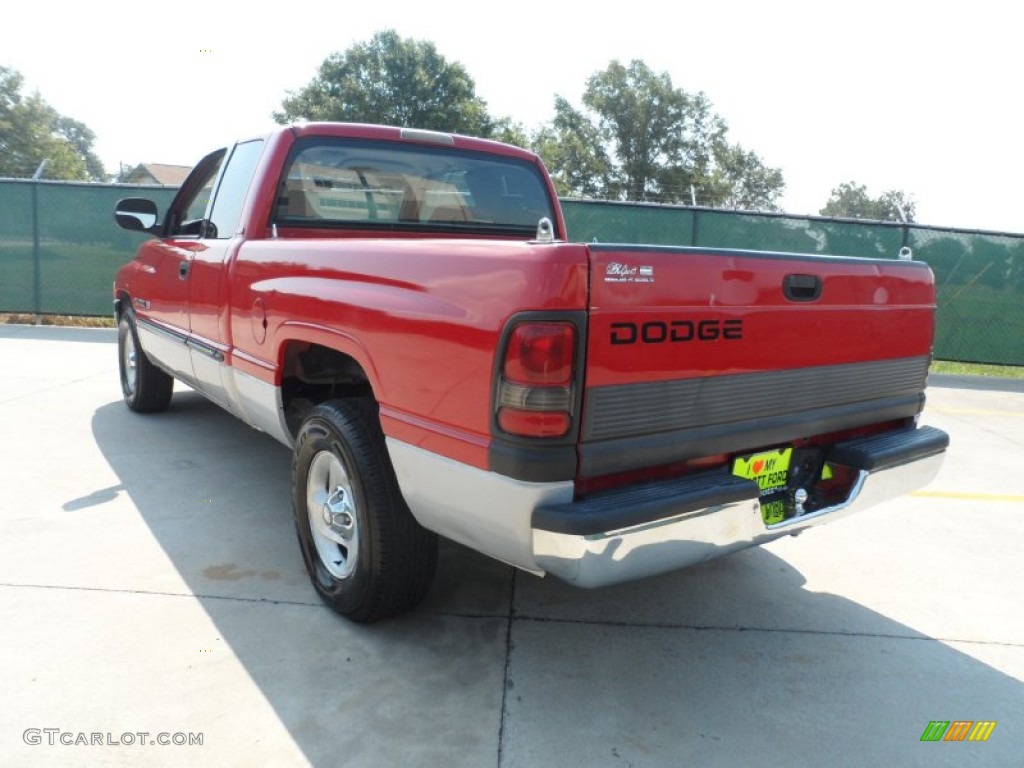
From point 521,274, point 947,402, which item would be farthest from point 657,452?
point 947,402

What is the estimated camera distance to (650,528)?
2.27 meters

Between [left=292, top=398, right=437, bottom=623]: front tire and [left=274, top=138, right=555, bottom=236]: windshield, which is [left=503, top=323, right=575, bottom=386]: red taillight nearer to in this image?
[left=292, top=398, right=437, bottom=623]: front tire

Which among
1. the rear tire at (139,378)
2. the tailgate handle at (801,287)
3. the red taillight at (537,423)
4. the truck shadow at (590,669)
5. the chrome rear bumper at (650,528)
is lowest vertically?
the truck shadow at (590,669)

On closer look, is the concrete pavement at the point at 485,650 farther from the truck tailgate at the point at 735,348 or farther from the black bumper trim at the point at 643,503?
the truck tailgate at the point at 735,348

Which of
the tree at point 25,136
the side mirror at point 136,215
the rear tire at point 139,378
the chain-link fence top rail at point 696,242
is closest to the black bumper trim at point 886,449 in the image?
the side mirror at point 136,215

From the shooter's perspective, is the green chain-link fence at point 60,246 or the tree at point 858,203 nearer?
the green chain-link fence at point 60,246

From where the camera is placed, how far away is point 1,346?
961cm

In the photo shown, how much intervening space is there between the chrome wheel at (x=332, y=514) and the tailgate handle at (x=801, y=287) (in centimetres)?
169

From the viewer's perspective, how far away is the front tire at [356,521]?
9.16 ft

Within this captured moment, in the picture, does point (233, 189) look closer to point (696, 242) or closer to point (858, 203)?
point (696, 242)

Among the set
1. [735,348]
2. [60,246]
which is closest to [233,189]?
[735,348]

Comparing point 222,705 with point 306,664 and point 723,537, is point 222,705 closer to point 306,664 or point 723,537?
point 306,664

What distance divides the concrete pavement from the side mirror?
5.49 feet

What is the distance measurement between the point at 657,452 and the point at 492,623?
1.15 m
